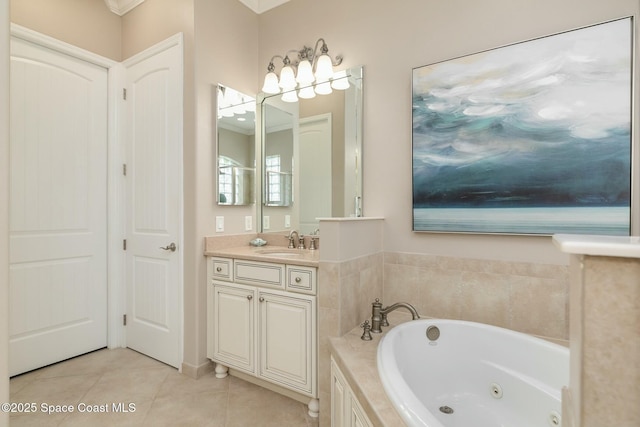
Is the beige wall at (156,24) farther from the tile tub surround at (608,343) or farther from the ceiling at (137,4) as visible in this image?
the tile tub surround at (608,343)

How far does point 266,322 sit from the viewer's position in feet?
6.68

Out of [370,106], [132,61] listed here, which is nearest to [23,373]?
[132,61]

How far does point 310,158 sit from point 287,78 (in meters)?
0.65

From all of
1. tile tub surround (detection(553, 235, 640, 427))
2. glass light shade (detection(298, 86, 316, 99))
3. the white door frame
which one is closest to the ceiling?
the white door frame

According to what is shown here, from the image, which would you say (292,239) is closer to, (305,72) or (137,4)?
(305,72)

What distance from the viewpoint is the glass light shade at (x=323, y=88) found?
7.90 feet

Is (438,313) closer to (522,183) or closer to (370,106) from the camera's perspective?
(522,183)

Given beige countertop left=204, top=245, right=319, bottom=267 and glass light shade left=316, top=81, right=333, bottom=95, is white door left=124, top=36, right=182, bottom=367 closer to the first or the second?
beige countertop left=204, top=245, right=319, bottom=267

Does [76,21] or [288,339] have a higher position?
[76,21]

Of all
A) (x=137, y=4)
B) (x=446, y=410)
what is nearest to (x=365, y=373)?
(x=446, y=410)

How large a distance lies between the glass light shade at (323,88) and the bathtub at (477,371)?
1720 millimetres

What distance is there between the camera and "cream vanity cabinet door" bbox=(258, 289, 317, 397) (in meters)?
1.86

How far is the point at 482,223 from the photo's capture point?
1840 mm

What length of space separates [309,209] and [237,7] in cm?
175
